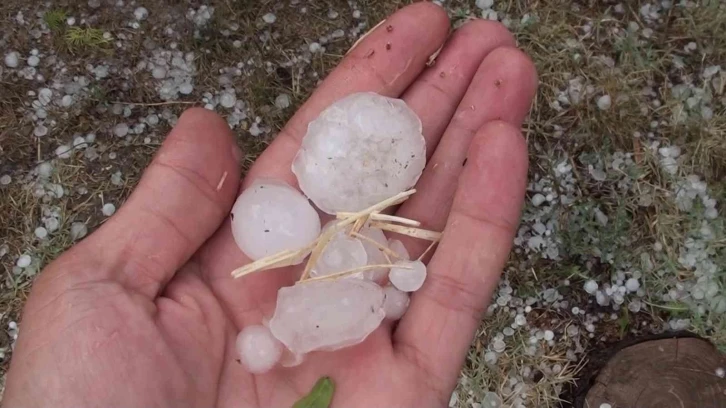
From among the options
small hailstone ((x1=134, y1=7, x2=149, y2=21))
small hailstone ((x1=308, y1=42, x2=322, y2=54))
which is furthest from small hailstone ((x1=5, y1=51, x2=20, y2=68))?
small hailstone ((x1=308, y1=42, x2=322, y2=54))

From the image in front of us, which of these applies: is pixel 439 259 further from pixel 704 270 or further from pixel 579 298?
pixel 704 270

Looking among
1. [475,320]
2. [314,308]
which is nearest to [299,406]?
[314,308]

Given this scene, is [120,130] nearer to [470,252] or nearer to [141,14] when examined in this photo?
[141,14]

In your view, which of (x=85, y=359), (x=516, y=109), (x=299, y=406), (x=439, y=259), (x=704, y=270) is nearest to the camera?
(x=85, y=359)

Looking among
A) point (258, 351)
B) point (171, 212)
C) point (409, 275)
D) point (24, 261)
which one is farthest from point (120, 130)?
point (409, 275)

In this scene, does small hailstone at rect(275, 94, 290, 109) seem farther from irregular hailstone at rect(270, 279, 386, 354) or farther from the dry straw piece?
irregular hailstone at rect(270, 279, 386, 354)
